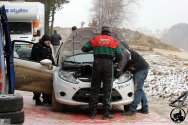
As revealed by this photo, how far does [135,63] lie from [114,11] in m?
55.8

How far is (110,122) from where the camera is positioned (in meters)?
10.5

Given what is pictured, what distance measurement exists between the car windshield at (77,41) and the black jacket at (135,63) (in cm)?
92

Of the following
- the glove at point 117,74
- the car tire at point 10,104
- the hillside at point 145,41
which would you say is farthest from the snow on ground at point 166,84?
the hillside at point 145,41

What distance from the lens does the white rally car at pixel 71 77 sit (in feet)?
36.4

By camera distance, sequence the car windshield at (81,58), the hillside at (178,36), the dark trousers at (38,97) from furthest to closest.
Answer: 1. the hillside at (178,36)
2. the dark trousers at (38,97)
3. the car windshield at (81,58)

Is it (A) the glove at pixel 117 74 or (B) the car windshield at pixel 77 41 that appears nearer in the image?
(A) the glove at pixel 117 74

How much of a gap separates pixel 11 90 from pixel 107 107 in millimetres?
2336

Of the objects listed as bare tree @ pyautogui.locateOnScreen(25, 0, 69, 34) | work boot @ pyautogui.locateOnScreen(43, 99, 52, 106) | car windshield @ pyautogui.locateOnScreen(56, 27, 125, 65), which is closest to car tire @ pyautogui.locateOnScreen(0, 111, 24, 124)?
car windshield @ pyautogui.locateOnScreen(56, 27, 125, 65)

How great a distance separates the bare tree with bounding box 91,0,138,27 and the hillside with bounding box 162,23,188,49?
3659 inches

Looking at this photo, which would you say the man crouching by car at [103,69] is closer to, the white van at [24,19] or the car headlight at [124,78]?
the car headlight at [124,78]

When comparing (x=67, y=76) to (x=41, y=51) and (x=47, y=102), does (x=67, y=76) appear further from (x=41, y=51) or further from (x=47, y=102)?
(x=47, y=102)

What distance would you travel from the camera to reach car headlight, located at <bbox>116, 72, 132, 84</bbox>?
1128 centimetres

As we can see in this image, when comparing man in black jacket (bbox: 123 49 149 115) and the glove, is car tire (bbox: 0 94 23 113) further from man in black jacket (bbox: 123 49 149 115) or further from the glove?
man in black jacket (bbox: 123 49 149 115)

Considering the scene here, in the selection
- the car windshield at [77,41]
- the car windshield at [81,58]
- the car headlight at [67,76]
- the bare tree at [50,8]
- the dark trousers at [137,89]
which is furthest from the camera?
the bare tree at [50,8]
